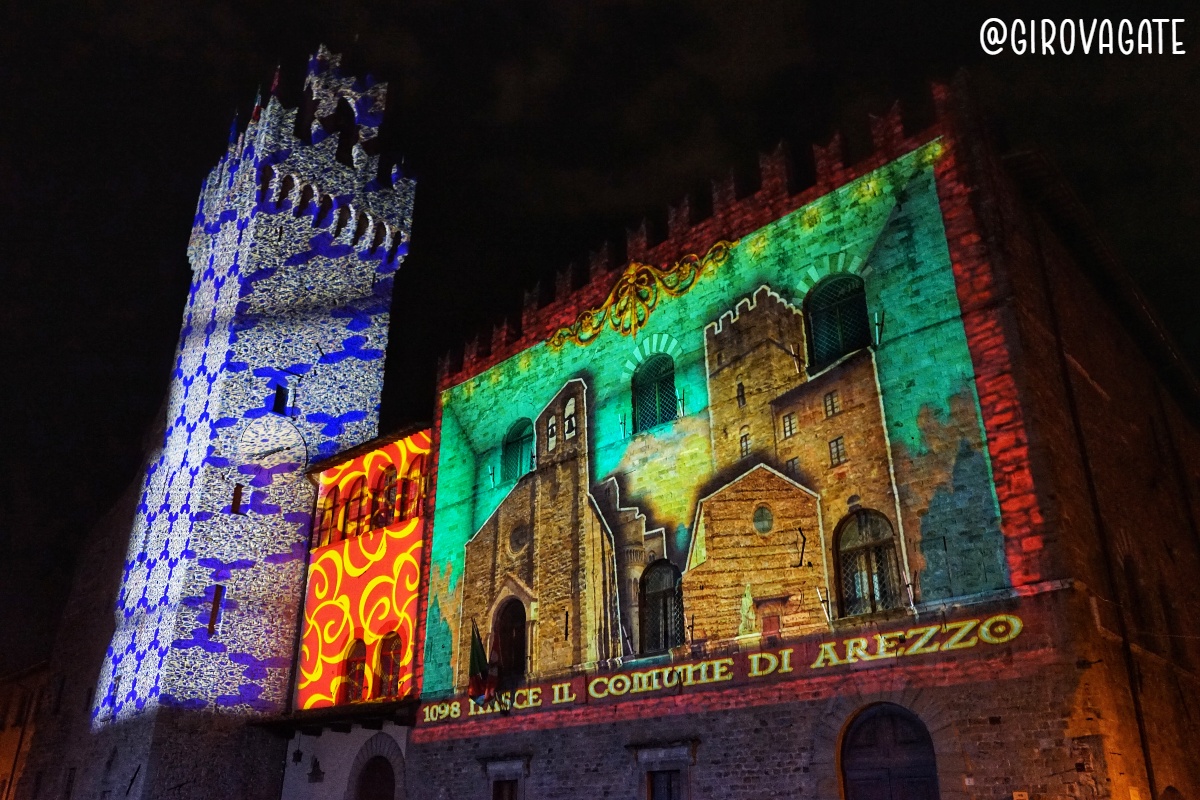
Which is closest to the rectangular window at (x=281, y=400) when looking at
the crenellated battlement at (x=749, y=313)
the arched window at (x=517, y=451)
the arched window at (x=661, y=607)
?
the arched window at (x=517, y=451)

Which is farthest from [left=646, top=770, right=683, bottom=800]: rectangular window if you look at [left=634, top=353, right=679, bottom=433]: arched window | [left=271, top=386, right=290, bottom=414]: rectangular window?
[left=271, top=386, right=290, bottom=414]: rectangular window

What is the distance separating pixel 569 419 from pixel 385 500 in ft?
21.3

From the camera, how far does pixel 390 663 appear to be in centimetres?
1966

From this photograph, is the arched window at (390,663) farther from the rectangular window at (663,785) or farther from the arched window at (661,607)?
the rectangular window at (663,785)

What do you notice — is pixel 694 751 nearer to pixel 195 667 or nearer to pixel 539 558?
pixel 539 558

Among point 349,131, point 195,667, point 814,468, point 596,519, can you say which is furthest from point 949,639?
point 349,131

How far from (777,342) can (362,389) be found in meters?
15.0

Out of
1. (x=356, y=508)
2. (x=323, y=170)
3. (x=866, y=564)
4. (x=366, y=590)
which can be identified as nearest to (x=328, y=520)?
(x=356, y=508)

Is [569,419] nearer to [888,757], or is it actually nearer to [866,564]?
A: [866,564]

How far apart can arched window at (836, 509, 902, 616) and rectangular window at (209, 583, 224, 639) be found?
15.7 meters

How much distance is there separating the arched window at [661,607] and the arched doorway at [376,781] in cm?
732

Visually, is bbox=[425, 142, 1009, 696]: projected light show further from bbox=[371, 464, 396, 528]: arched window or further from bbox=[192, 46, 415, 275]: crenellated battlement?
bbox=[192, 46, 415, 275]: crenellated battlement

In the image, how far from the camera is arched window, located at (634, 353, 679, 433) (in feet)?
51.8

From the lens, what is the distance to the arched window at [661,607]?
556 inches
